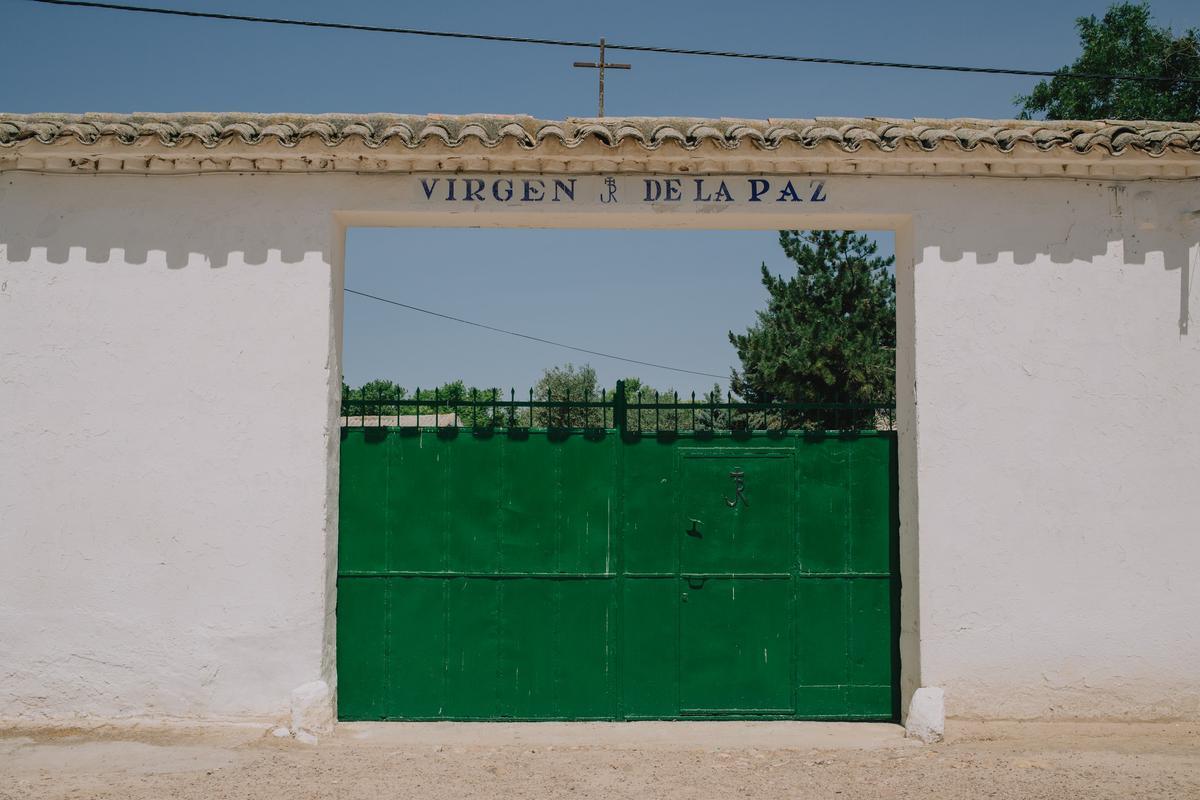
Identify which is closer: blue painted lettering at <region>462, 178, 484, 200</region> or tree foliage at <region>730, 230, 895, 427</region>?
blue painted lettering at <region>462, 178, 484, 200</region>

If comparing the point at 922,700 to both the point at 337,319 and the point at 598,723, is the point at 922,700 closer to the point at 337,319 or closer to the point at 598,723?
the point at 598,723

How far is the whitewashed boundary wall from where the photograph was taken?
6.14 m

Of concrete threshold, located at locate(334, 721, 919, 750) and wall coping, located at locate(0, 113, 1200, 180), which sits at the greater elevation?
wall coping, located at locate(0, 113, 1200, 180)

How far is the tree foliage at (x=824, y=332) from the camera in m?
23.7

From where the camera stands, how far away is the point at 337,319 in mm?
6359

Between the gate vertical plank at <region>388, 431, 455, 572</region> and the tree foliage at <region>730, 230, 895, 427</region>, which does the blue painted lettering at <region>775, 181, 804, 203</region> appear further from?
the tree foliage at <region>730, 230, 895, 427</region>

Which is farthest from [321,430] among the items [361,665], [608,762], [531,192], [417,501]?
[608,762]

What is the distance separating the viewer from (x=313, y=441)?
20.3ft

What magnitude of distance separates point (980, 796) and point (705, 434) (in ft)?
8.52

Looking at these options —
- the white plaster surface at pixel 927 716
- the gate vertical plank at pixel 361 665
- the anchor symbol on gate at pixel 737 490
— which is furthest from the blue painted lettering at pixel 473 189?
the white plaster surface at pixel 927 716

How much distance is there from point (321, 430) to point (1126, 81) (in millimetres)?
24487

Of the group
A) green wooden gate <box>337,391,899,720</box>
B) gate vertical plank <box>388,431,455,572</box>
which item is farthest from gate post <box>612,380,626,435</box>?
gate vertical plank <box>388,431,455,572</box>

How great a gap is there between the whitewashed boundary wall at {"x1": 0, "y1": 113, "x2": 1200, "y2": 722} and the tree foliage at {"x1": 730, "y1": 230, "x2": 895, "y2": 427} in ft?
55.0

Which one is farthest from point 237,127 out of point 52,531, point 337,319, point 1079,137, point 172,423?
point 1079,137
